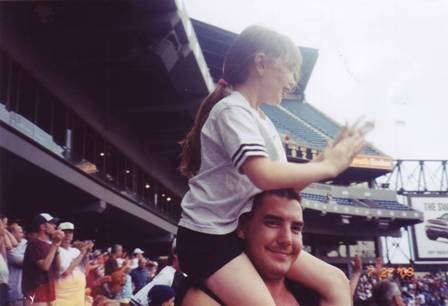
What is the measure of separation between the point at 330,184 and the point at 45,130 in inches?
806

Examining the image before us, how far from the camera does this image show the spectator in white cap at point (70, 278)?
4.33m

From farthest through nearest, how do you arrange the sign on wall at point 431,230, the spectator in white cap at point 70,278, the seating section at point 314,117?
the seating section at point 314,117, the sign on wall at point 431,230, the spectator in white cap at point 70,278

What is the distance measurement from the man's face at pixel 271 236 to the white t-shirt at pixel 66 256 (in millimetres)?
3451

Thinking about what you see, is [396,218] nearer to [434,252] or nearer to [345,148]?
[434,252]

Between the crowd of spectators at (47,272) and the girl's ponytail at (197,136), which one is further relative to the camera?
the crowd of spectators at (47,272)

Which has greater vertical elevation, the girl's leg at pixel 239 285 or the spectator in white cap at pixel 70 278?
the girl's leg at pixel 239 285

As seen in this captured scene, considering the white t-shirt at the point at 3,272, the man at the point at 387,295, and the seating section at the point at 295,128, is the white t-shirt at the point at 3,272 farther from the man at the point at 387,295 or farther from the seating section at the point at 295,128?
the seating section at the point at 295,128

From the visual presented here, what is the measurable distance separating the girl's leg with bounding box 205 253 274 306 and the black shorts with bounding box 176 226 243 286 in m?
0.01

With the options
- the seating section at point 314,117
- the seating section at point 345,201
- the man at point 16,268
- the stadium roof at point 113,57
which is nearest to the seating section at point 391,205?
the seating section at point 345,201

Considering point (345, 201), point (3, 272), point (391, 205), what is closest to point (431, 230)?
point (391, 205)

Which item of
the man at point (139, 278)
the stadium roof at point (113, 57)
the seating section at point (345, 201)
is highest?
the stadium roof at point (113, 57)

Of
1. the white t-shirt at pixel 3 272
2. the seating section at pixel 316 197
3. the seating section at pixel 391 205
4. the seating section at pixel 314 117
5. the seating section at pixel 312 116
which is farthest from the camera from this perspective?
the seating section at pixel 312 116

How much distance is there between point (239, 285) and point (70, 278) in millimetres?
3607

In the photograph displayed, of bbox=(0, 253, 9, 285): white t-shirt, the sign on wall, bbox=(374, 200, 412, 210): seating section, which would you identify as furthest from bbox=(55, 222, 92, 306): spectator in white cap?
the sign on wall
